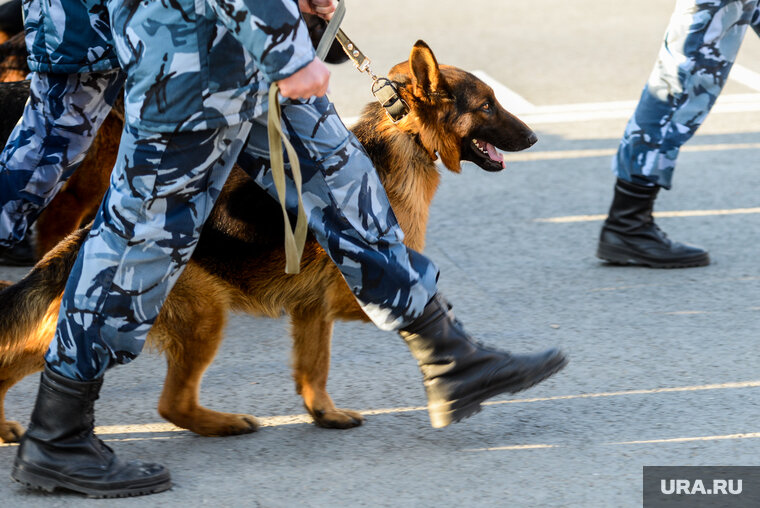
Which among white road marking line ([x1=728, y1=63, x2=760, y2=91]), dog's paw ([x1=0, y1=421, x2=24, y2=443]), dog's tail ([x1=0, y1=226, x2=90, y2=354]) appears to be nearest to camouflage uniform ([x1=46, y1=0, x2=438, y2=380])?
dog's tail ([x1=0, y1=226, x2=90, y2=354])

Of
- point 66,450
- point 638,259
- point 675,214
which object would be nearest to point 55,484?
point 66,450

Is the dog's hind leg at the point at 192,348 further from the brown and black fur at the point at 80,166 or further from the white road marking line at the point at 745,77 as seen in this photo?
the white road marking line at the point at 745,77

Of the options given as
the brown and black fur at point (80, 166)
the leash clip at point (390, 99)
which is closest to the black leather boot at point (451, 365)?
the leash clip at point (390, 99)

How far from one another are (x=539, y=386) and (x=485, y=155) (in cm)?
79

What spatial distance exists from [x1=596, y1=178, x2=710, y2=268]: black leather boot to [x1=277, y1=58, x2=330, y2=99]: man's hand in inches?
97.7

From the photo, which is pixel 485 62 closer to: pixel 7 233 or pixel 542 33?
pixel 542 33

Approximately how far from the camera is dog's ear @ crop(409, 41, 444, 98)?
351 cm

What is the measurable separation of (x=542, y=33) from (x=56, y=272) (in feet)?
23.5

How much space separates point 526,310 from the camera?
448 cm

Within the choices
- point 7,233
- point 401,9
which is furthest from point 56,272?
point 401,9

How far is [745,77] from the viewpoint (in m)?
8.08

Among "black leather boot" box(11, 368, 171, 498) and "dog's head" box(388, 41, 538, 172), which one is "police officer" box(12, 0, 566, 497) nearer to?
"black leather boot" box(11, 368, 171, 498)

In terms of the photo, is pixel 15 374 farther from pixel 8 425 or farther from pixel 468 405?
pixel 468 405

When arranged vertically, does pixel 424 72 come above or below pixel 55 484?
above
